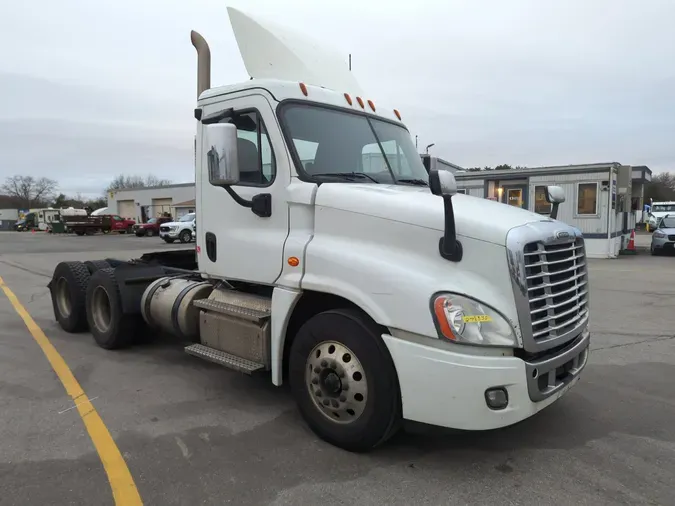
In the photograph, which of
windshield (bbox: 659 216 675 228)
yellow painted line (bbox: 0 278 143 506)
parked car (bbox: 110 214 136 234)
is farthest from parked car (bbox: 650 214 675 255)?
parked car (bbox: 110 214 136 234)

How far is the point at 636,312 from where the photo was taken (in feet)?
27.7

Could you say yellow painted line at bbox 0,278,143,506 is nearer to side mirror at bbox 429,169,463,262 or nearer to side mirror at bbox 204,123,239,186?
side mirror at bbox 204,123,239,186

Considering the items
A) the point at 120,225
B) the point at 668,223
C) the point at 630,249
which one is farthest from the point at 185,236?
the point at 668,223

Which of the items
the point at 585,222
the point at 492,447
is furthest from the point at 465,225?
the point at 585,222

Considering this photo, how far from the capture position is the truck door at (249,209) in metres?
3.79

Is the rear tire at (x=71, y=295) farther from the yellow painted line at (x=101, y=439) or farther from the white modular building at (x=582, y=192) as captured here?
the white modular building at (x=582, y=192)

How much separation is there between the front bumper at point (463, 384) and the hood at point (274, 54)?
2.63m

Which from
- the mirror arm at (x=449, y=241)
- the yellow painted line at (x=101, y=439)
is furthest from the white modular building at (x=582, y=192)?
the mirror arm at (x=449, y=241)

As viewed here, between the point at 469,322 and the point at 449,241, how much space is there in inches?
19.7

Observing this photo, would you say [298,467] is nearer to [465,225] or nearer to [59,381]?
[465,225]

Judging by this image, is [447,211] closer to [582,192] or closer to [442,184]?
[442,184]

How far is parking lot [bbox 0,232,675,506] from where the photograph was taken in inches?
115

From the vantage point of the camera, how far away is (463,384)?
2.84 metres

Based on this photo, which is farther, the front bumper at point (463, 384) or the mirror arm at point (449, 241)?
the mirror arm at point (449, 241)
